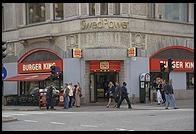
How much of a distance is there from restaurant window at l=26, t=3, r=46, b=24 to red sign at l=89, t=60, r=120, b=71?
5741 mm

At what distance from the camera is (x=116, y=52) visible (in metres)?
26.6

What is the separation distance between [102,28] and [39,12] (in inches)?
243

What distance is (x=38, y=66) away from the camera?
98.6 ft

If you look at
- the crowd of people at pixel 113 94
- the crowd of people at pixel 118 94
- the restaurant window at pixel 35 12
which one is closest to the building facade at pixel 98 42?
the restaurant window at pixel 35 12

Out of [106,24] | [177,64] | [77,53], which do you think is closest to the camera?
[106,24]

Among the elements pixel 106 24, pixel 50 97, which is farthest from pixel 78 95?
pixel 106 24

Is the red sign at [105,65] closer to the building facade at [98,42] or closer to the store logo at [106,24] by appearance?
the building facade at [98,42]

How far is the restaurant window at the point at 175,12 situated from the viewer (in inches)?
1142

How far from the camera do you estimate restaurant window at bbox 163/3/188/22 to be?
29.0m

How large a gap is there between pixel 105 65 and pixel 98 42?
5.32ft

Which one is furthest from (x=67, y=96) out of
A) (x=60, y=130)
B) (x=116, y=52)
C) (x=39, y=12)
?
(x=60, y=130)

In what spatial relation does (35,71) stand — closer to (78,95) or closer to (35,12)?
(35,12)

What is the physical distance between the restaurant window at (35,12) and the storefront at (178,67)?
886cm

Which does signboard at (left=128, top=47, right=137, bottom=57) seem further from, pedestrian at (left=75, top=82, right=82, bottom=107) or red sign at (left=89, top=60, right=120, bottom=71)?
pedestrian at (left=75, top=82, right=82, bottom=107)
